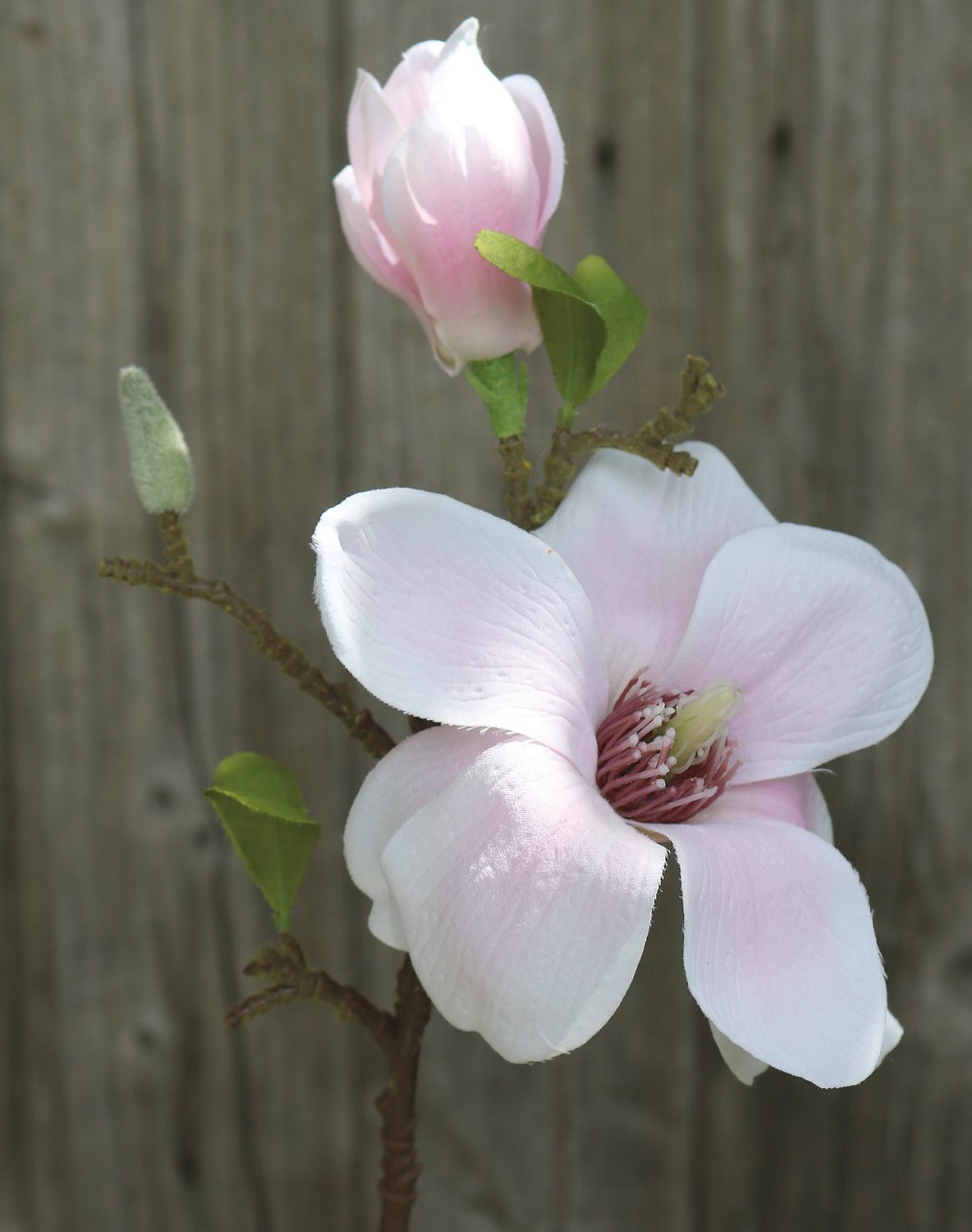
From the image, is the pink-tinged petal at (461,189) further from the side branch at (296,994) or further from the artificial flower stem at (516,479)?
the side branch at (296,994)

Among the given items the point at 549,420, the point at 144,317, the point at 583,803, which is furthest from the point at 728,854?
the point at 144,317

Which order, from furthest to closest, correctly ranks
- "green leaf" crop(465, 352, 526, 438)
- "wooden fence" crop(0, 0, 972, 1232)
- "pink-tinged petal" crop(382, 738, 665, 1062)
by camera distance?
"wooden fence" crop(0, 0, 972, 1232)
"green leaf" crop(465, 352, 526, 438)
"pink-tinged petal" crop(382, 738, 665, 1062)

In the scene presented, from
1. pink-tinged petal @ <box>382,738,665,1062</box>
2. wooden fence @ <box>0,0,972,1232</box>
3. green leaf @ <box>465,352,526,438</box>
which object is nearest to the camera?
pink-tinged petal @ <box>382,738,665,1062</box>

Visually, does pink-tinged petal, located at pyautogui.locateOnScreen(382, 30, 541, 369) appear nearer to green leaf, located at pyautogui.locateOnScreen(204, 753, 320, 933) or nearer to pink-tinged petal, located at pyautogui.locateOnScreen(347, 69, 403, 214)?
pink-tinged petal, located at pyautogui.locateOnScreen(347, 69, 403, 214)

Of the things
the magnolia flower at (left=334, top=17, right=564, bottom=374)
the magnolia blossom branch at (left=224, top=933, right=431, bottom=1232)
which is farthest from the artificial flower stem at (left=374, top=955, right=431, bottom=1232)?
the magnolia flower at (left=334, top=17, right=564, bottom=374)

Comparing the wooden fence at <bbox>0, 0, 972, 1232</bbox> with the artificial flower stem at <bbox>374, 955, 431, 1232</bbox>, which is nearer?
the artificial flower stem at <bbox>374, 955, 431, 1232</bbox>

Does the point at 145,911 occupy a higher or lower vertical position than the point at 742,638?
lower

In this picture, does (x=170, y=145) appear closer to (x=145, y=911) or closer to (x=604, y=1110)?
(x=145, y=911)
